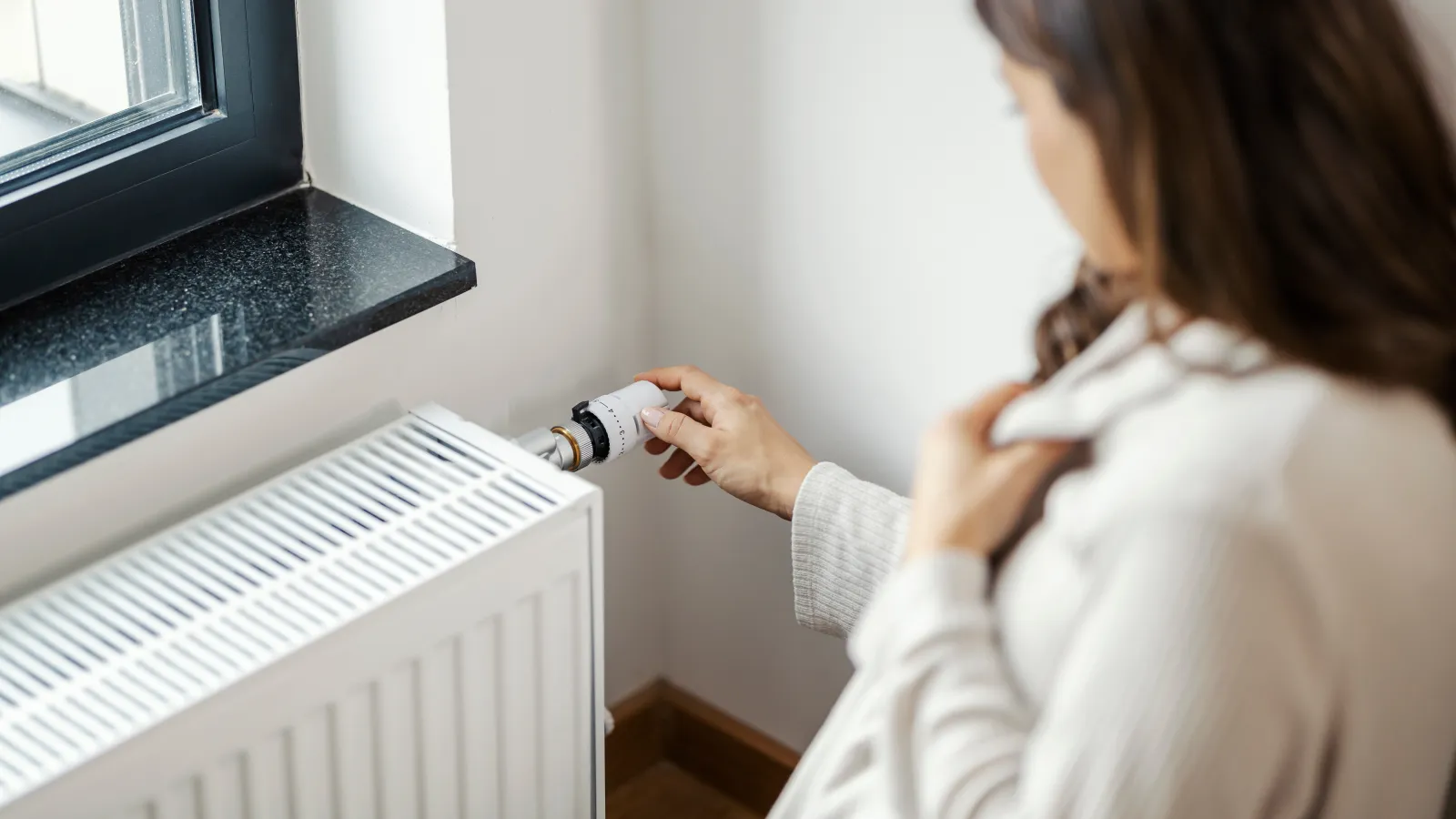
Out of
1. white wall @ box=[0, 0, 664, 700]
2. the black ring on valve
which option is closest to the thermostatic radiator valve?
the black ring on valve

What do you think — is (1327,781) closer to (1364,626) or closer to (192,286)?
(1364,626)

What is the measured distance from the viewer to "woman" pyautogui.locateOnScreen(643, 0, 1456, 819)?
687 millimetres

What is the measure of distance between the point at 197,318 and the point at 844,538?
19.6 inches

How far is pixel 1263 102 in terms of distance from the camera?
0.69m

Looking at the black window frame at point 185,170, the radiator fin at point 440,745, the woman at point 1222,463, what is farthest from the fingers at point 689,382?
the woman at point 1222,463

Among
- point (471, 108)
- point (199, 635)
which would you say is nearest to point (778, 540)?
point (471, 108)

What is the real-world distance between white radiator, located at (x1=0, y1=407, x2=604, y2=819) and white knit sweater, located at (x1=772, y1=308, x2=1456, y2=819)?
311 millimetres

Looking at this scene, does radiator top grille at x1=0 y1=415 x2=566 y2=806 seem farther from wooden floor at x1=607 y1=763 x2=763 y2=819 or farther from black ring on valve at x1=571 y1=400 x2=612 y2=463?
wooden floor at x1=607 y1=763 x2=763 y2=819

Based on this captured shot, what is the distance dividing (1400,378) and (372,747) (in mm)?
664

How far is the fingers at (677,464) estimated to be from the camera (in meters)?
1.26

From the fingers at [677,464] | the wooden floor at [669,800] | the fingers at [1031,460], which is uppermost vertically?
the fingers at [1031,460]

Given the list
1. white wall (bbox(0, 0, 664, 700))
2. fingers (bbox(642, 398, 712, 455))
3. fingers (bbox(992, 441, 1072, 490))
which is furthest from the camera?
fingers (bbox(642, 398, 712, 455))

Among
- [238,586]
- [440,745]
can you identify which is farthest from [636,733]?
[238,586]

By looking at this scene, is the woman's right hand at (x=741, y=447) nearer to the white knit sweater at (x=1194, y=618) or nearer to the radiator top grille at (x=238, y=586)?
the radiator top grille at (x=238, y=586)
